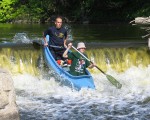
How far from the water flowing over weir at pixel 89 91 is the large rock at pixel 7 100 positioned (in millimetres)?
1098

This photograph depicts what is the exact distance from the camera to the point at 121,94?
29.3ft

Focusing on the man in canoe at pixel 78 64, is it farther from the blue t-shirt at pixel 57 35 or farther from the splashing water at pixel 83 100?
the blue t-shirt at pixel 57 35

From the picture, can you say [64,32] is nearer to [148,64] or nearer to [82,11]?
[148,64]

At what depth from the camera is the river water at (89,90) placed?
24.4 ft

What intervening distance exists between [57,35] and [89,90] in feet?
6.49

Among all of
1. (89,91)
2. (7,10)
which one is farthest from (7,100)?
(7,10)

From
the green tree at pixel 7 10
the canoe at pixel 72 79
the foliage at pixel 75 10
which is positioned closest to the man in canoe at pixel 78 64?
the canoe at pixel 72 79

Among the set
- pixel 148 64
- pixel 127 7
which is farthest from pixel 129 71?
pixel 127 7

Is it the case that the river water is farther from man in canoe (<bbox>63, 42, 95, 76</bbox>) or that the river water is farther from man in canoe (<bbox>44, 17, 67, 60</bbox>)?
man in canoe (<bbox>44, 17, 67, 60</bbox>)

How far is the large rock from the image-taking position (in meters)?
5.88

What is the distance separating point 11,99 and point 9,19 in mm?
29570

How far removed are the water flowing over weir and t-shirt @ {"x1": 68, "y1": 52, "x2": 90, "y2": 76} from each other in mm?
444

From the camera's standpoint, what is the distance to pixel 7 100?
5918 millimetres

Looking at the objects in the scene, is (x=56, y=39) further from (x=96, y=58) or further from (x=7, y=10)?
(x=7, y=10)
